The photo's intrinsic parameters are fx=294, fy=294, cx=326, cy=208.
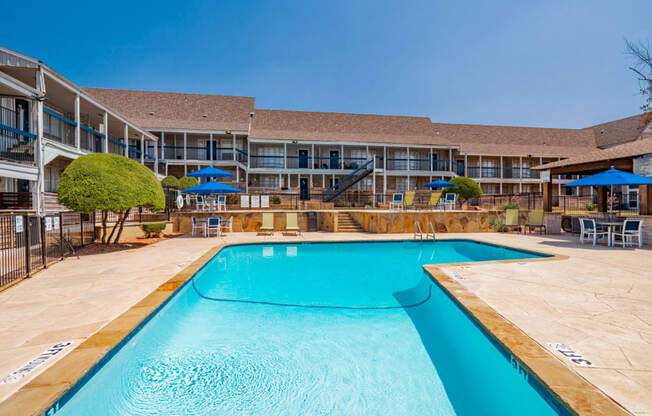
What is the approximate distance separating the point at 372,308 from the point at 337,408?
2.44 meters

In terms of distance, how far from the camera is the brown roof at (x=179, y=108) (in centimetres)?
2347

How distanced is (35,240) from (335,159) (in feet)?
69.4

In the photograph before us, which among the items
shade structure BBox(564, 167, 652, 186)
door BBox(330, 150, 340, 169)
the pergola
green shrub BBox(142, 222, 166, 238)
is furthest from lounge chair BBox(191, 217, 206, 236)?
the pergola

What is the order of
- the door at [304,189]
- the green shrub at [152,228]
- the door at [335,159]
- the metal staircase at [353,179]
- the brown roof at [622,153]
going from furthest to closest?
the door at [335,159] < the door at [304,189] < the metal staircase at [353,179] < the green shrub at [152,228] < the brown roof at [622,153]

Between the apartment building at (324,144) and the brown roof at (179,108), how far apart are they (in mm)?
78

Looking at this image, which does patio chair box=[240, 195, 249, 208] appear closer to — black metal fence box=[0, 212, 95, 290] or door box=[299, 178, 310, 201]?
black metal fence box=[0, 212, 95, 290]

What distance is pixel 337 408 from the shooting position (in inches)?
105

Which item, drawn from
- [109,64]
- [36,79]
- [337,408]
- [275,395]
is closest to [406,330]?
[337,408]

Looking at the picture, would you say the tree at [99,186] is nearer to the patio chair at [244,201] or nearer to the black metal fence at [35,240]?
the black metal fence at [35,240]

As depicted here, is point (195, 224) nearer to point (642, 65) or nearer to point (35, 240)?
point (35, 240)

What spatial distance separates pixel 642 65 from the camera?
15297 mm

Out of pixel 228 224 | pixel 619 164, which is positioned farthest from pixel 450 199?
pixel 228 224

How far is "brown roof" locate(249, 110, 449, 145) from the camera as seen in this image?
25.7 m

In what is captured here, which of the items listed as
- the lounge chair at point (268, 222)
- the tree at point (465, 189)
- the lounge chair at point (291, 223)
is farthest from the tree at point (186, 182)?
the tree at point (465, 189)
